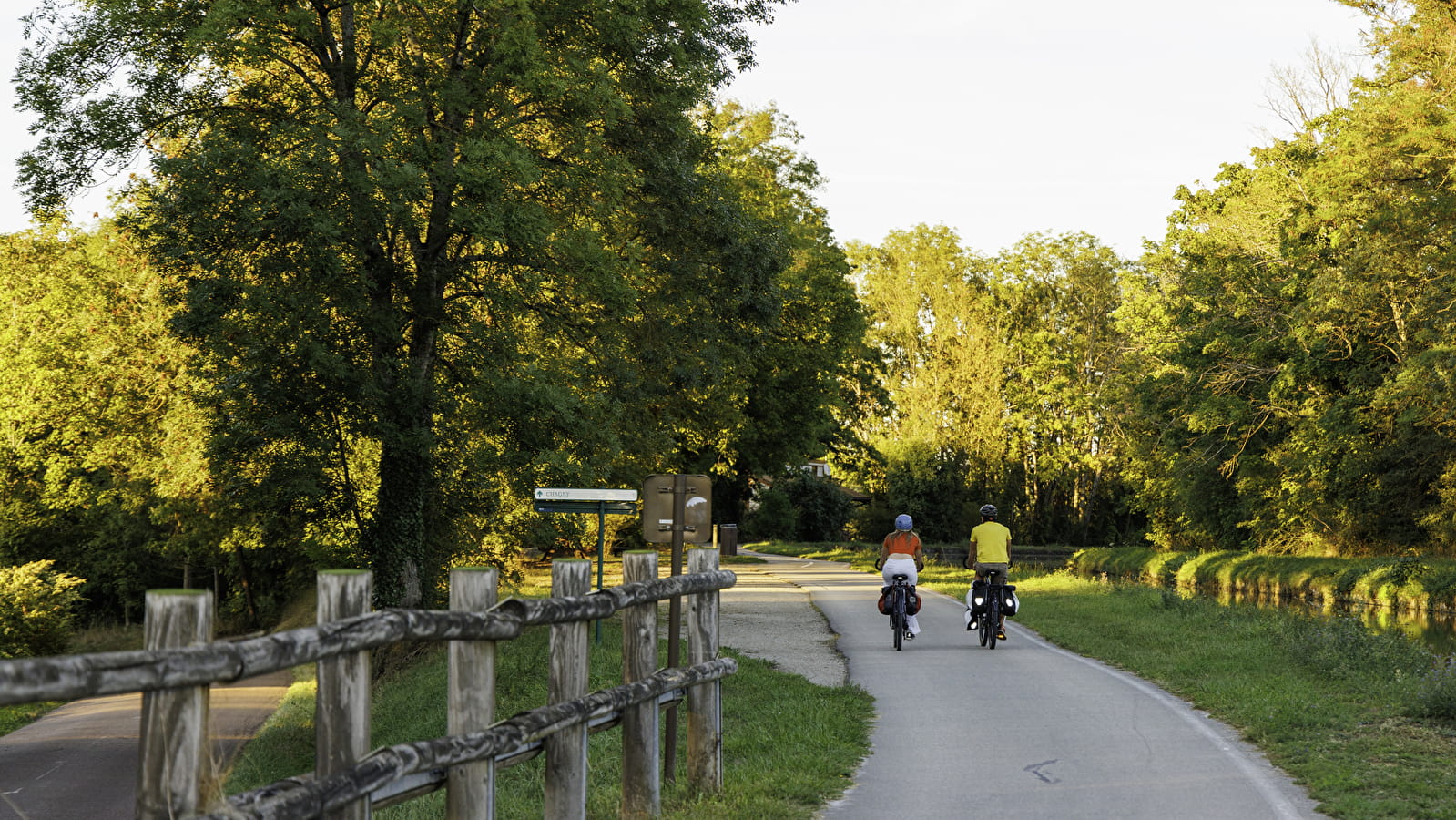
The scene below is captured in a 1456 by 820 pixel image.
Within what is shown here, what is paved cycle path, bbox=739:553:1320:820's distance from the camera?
823 cm

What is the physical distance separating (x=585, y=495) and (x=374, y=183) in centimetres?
535

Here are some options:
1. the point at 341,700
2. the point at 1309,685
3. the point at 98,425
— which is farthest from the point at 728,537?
the point at 341,700

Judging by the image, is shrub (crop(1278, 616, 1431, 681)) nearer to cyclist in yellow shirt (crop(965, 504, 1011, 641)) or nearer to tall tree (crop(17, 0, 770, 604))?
cyclist in yellow shirt (crop(965, 504, 1011, 641))

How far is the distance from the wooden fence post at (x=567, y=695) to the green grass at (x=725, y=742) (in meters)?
1.14

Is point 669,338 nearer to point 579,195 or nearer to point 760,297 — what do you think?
point 760,297

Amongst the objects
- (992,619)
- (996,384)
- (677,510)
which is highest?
(996,384)

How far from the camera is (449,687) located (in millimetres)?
5832

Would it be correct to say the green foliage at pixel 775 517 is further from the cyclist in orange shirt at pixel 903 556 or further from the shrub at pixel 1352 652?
the shrub at pixel 1352 652

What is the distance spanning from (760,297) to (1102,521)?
2116 inches

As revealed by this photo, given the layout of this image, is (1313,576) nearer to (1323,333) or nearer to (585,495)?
(1323,333)

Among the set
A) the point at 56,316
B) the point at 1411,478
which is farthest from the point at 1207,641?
the point at 56,316

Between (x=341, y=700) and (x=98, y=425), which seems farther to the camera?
(x=98, y=425)

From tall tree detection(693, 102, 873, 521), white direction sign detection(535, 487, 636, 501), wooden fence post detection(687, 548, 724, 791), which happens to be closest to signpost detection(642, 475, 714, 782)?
wooden fence post detection(687, 548, 724, 791)

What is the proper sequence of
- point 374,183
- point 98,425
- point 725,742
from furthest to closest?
point 98,425, point 374,183, point 725,742
